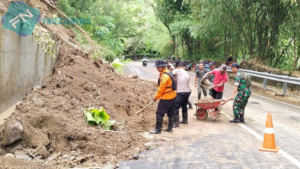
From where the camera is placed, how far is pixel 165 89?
7.86 meters

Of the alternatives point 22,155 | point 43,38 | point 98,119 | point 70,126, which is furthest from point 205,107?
point 22,155

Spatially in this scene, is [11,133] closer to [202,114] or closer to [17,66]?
[17,66]

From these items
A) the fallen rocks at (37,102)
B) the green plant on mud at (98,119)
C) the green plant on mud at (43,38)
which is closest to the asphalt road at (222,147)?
the green plant on mud at (98,119)

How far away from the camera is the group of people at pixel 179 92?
788 centimetres

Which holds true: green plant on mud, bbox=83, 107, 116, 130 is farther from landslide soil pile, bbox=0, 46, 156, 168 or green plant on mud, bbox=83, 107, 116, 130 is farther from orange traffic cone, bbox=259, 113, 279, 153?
orange traffic cone, bbox=259, 113, 279, 153

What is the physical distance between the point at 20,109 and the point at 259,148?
4918 millimetres

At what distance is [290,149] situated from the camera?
6.79 metres

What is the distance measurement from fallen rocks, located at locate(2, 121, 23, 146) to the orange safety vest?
11.0ft

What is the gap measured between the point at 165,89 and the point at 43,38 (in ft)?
11.3

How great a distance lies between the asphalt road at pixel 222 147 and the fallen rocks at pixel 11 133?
188cm

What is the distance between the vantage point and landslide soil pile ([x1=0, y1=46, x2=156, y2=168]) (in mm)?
5609

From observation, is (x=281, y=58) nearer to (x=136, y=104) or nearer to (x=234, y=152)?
(x=136, y=104)

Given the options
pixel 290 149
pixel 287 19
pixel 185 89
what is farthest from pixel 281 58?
pixel 290 149

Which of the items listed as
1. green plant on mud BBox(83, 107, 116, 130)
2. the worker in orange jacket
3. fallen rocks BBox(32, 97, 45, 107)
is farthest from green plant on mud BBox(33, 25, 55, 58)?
the worker in orange jacket
